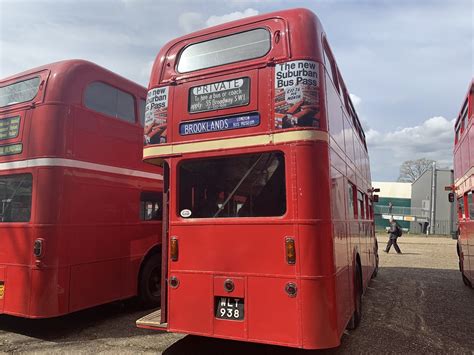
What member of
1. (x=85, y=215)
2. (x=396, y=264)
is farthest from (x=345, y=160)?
(x=396, y=264)

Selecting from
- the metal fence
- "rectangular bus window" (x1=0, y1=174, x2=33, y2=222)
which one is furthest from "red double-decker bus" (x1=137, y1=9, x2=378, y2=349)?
the metal fence

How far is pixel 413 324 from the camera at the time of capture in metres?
6.37

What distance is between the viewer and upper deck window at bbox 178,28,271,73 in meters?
4.62

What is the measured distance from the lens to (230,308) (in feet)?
14.0

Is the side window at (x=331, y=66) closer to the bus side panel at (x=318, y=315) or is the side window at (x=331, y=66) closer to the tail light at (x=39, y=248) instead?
the bus side panel at (x=318, y=315)

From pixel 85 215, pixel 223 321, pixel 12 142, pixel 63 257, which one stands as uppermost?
pixel 12 142

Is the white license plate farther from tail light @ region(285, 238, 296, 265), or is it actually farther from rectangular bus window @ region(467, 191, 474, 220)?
rectangular bus window @ region(467, 191, 474, 220)

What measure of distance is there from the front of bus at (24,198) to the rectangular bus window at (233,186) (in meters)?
2.28

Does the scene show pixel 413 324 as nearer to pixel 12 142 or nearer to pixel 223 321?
pixel 223 321

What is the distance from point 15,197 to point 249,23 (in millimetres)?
4206

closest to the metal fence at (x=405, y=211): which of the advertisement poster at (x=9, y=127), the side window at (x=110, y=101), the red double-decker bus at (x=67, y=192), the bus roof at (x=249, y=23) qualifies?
the side window at (x=110, y=101)

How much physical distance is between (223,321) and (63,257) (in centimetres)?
278

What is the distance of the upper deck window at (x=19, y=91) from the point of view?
20.3 feet

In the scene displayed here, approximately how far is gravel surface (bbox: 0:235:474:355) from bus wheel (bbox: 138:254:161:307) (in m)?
0.25
